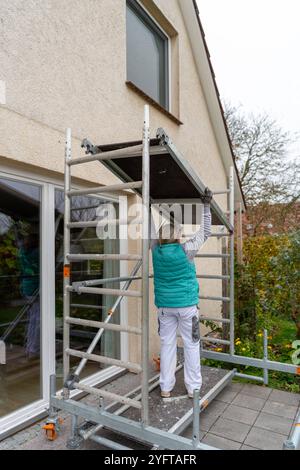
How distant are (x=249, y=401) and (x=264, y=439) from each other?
750 millimetres

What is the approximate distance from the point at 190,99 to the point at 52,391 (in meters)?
5.47

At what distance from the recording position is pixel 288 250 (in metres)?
5.19

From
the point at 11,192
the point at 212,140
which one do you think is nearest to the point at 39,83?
the point at 11,192

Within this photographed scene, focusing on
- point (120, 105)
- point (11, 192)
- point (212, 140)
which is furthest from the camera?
point (212, 140)

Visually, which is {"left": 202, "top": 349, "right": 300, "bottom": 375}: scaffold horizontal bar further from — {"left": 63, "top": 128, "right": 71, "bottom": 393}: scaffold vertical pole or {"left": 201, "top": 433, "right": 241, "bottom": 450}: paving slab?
{"left": 63, "top": 128, "right": 71, "bottom": 393}: scaffold vertical pole

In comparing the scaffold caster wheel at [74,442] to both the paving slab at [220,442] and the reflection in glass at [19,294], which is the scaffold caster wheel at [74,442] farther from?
the paving slab at [220,442]

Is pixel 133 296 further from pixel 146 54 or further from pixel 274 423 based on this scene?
pixel 146 54

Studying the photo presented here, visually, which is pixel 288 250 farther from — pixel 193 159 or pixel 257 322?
pixel 193 159

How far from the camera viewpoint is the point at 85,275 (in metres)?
3.99

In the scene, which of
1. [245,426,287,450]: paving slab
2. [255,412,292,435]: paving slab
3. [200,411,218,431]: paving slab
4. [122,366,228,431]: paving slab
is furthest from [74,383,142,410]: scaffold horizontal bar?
[255,412,292,435]: paving slab

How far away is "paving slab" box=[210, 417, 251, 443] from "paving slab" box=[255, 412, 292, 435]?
0.17 m

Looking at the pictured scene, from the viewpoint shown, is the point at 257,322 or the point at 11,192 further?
the point at 257,322

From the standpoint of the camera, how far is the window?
4.95 metres
